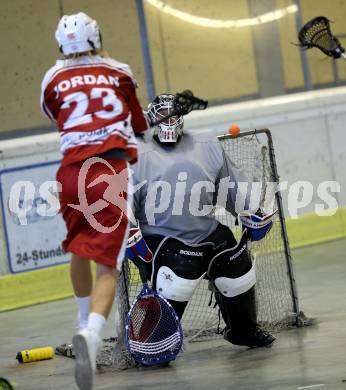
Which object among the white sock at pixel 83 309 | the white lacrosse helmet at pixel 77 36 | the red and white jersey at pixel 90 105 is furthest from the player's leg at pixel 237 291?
the white lacrosse helmet at pixel 77 36

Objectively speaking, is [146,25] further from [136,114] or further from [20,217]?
[136,114]

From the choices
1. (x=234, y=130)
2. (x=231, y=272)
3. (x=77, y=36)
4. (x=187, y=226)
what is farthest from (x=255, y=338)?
(x=77, y=36)

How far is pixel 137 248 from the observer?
5832mm

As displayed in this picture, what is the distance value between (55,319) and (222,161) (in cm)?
252

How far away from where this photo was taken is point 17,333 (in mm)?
7648

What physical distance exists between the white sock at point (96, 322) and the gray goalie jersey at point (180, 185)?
3.87ft

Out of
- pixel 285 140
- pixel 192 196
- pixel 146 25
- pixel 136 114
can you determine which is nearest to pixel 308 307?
pixel 192 196

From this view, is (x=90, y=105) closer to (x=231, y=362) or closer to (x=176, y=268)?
(x=176, y=268)

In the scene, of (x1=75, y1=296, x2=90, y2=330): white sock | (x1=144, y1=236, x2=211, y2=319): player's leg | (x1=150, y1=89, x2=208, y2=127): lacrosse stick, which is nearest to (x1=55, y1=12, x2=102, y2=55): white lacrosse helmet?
(x1=150, y1=89, x2=208, y2=127): lacrosse stick

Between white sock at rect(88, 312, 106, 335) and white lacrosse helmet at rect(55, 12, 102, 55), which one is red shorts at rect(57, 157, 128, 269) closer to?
white sock at rect(88, 312, 106, 335)

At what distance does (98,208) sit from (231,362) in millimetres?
1342

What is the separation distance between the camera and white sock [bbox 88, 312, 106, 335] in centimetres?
471

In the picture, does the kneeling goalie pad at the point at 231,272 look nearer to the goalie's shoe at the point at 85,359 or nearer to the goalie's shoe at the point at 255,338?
the goalie's shoe at the point at 255,338

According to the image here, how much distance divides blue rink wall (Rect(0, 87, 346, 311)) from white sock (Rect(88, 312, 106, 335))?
425 centimetres
